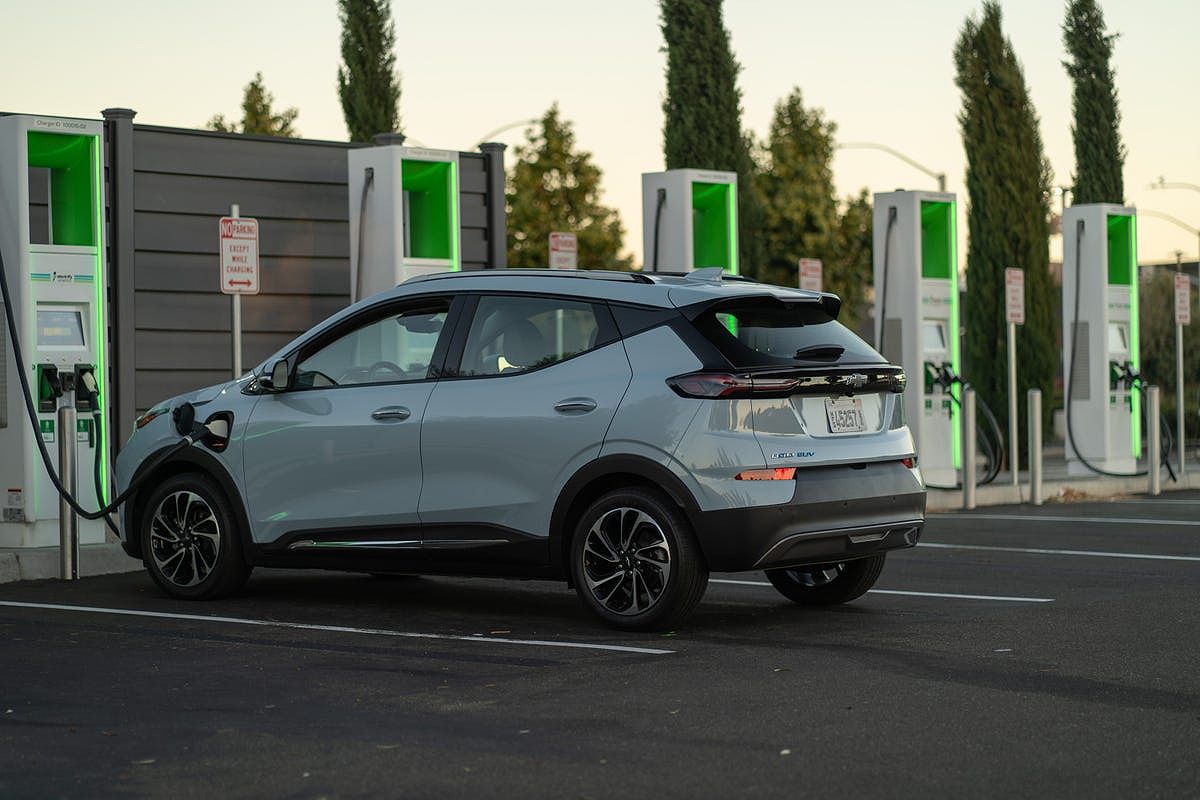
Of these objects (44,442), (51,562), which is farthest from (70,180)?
(51,562)

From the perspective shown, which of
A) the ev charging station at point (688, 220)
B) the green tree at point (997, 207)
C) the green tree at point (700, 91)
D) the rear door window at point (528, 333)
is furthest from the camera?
the green tree at point (997, 207)

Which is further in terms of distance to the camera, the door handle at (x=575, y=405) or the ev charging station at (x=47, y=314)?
the ev charging station at (x=47, y=314)

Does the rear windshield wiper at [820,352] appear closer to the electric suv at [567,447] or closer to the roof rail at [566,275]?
the electric suv at [567,447]

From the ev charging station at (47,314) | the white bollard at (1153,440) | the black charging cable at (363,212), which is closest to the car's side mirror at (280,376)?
the ev charging station at (47,314)

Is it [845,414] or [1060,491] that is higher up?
[845,414]

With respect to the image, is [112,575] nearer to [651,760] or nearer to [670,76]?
[651,760]

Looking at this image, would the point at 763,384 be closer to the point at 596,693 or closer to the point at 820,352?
the point at 820,352

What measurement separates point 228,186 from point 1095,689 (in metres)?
10.2

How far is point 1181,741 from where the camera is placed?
586 centimetres

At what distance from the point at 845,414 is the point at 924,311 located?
34.3ft

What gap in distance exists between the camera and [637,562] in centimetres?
833

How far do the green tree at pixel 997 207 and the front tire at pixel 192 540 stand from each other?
20442mm

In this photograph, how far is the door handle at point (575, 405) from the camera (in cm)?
841

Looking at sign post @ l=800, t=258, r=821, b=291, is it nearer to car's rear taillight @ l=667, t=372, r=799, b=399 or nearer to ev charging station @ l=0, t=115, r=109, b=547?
ev charging station @ l=0, t=115, r=109, b=547
